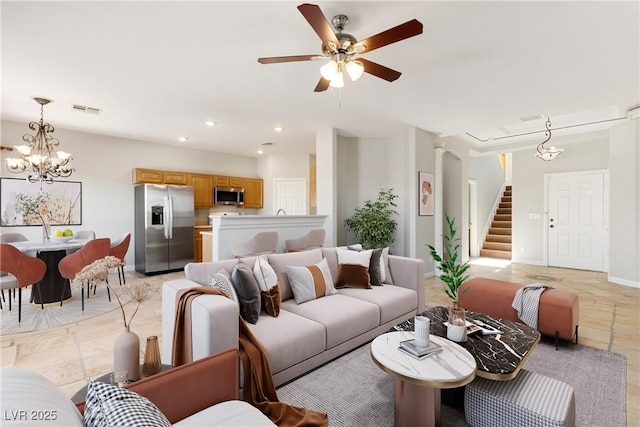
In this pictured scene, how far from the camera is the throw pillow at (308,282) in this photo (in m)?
2.75

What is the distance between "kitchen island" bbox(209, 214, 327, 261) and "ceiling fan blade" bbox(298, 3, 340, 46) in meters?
2.48

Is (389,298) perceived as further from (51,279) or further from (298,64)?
(51,279)

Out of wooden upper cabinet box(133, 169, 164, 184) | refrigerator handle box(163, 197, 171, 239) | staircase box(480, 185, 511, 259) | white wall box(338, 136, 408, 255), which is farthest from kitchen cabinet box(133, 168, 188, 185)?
staircase box(480, 185, 511, 259)

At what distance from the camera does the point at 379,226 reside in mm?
5094

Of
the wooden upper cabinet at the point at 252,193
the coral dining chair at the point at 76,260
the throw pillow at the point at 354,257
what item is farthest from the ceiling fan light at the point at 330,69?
the wooden upper cabinet at the point at 252,193

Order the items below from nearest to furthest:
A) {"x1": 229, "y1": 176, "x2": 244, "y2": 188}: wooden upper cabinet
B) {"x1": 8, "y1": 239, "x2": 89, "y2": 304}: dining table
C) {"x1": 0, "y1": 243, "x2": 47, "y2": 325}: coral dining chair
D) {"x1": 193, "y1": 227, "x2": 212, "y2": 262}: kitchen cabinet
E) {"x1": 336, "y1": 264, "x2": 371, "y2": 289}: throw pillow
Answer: {"x1": 336, "y1": 264, "x2": 371, "y2": 289}: throw pillow, {"x1": 0, "y1": 243, "x2": 47, "y2": 325}: coral dining chair, {"x1": 8, "y1": 239, "x2": 89, "y2": 304}: dining table, {"x1": 193, "y1": 227, "x2": 212, "y2": 262}: kitchen cabinet, {"x1": 229, "y1": 176, "x2": 244, "y2": 188}: wooden upper cabinet

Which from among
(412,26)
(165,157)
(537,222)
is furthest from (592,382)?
(165,157)

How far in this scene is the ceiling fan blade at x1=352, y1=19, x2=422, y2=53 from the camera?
5.96 ft

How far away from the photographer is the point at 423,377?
4.96ft

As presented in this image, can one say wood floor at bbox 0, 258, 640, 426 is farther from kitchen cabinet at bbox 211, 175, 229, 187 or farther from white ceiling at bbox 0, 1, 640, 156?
kitchen cabinet at bbox 211, 175, 229, 187

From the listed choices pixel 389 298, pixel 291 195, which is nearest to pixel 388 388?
pixel 389 298

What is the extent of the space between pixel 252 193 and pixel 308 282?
535 cm

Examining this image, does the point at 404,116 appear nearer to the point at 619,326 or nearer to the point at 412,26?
the point at 412,26

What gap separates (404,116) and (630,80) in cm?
245
